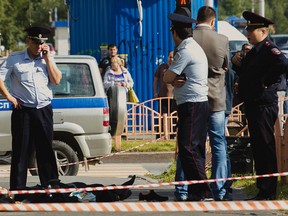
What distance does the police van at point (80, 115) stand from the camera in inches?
546

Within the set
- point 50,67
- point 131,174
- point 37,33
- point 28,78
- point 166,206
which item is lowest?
point 131,174

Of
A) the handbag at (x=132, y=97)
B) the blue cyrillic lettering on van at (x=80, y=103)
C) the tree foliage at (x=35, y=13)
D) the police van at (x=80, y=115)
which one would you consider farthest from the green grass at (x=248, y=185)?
the tree foliage at (x=35, y=13)

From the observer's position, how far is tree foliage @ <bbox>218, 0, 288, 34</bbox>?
98312 mm

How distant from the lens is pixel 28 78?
10703 millimetres

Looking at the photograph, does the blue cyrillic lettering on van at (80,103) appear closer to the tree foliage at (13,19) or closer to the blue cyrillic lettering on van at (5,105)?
the blue cyrillic lettering on van at (5,105)

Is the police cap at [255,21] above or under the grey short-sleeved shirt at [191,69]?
above

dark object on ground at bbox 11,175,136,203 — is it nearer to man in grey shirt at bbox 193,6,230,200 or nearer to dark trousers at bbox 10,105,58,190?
dark trousers at bbox 10,105,58,190

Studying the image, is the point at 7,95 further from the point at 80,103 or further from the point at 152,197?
the point at 80,103

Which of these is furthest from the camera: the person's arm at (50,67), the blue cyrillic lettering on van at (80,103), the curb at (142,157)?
the curb at (142,157)

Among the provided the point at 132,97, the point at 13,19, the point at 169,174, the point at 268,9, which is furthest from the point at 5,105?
the point at 268,9

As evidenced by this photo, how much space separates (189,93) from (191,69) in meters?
0.24

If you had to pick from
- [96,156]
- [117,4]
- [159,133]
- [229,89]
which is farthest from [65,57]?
[117,4]

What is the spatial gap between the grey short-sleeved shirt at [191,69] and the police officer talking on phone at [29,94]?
4.45 feet

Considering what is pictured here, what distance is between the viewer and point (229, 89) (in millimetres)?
11648
